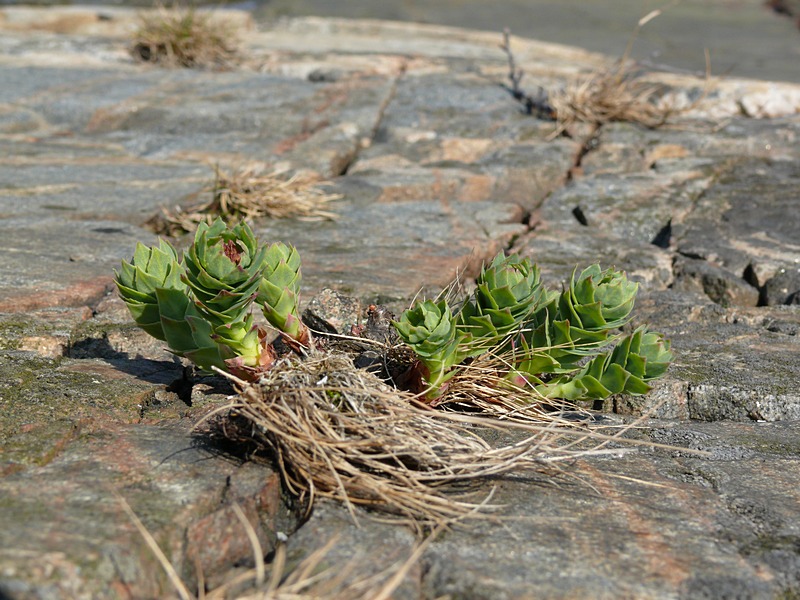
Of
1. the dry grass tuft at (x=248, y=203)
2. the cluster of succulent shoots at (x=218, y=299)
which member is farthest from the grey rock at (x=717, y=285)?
the cluster of succulent shoots at (x=218, y=299)

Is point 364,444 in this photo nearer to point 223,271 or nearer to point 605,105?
point 223,271

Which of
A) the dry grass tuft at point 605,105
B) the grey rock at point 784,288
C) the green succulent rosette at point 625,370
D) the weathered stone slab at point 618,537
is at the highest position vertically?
the dry grass tuft at point 605,105

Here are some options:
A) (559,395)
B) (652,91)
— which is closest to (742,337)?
(559,395)

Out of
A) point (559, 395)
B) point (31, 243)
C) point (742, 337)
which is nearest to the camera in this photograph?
point (559, 395)

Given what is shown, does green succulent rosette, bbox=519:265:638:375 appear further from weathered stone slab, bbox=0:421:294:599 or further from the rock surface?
weathered stone slab, bbox=0:421:294:599

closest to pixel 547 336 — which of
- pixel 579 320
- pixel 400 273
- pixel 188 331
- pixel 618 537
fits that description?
pixel 579 320

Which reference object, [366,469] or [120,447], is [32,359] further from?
[366,469]

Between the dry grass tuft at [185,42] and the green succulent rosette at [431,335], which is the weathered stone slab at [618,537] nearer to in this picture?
the green succulent rosette at [431,335]
